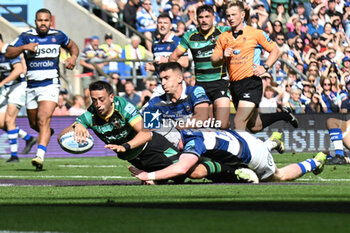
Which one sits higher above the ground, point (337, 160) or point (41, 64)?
point (41, 64)

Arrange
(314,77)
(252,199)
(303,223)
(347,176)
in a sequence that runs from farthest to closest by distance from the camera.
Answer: (314,77) < (347,176) < (252,199) < (303,223)

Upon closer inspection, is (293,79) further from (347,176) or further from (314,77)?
(347,176)

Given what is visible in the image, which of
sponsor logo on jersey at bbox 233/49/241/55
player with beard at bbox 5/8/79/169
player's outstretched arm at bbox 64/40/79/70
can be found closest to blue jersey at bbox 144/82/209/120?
Result: sponsor logo on jersey at bbox 233/49/241/55

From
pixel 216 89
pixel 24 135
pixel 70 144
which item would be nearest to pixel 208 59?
pixel 216 89

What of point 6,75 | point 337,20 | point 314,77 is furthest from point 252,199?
point 337,20

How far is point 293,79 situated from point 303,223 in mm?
17086

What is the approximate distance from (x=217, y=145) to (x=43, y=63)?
618 centimetres

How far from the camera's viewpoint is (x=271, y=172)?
996cm

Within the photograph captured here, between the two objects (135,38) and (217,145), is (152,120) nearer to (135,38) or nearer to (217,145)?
(217,145)

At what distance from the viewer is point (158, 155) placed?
9.93 metres

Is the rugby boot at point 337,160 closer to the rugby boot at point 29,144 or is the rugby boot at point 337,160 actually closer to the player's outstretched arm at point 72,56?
the player's outstretched arm at point 72,56

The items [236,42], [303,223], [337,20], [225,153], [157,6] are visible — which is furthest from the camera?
[337,20]

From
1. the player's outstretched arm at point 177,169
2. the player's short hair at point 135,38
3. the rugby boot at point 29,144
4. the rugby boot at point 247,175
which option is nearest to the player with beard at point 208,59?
the rugby boot at point 247,175

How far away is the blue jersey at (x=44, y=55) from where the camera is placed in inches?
580
